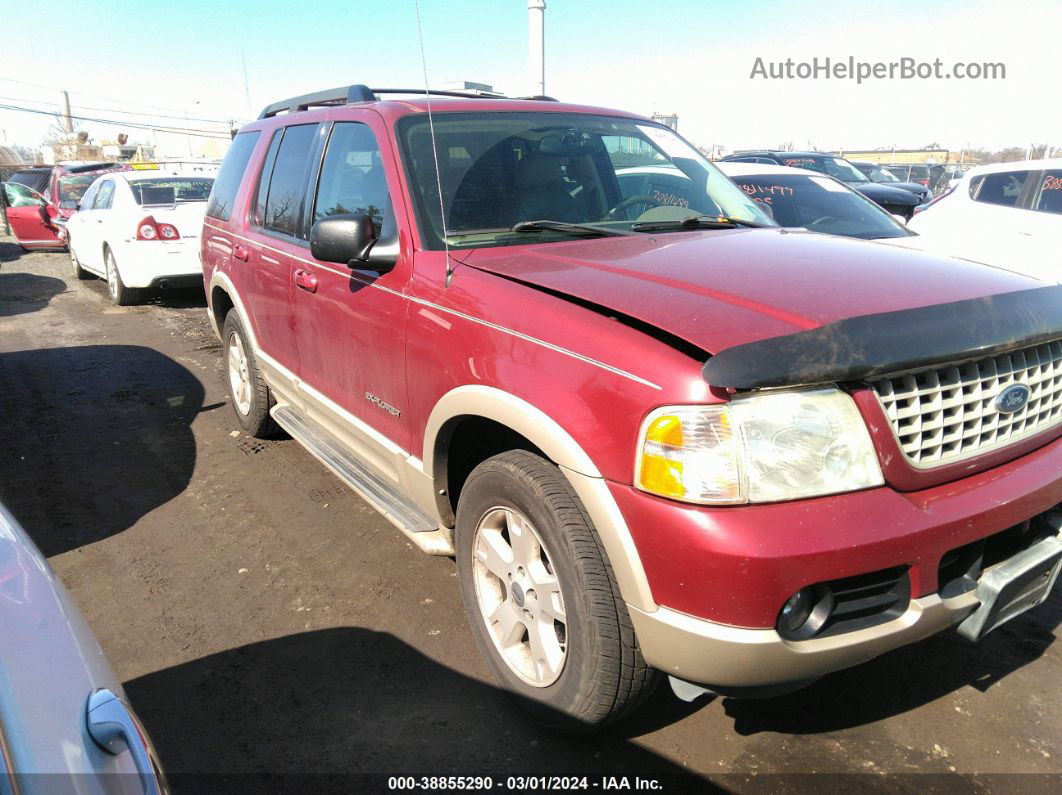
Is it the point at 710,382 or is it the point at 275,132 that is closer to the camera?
the point at 710,382

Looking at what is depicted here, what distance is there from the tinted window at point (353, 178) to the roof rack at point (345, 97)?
23 cm

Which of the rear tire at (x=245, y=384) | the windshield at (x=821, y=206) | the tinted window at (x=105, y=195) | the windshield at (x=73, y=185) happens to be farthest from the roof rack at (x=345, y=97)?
the windshield at (x=73, y=185)

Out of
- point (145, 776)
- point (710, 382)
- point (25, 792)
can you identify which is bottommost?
point (145, 776)

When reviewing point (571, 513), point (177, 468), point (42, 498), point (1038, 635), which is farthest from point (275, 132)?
point (1038, 635)

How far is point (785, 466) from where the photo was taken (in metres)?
1.84

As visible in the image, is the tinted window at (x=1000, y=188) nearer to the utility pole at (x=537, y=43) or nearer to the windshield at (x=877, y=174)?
the utility pole at (x=537, y=43)

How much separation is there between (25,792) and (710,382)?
1469 millimetres

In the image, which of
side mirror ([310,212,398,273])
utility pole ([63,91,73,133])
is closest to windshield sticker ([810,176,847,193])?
side mirror ([310,212,398,273])

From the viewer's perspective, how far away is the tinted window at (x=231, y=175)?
4.72m

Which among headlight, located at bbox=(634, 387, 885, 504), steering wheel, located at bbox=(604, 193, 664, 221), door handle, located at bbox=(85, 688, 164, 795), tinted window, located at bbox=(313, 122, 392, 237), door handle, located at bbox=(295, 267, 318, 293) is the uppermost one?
tinted window, located at bbox=(313, 122, 392, 237)

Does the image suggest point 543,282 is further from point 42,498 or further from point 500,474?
point 42,498

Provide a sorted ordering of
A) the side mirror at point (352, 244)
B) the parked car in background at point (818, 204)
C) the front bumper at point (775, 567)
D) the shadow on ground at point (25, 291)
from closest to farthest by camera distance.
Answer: the front bumper at point (775, 567)
the side mirror at point (352, 244)
the parked car in background at point (818, 204)
the shadow on ground at point (25, 291)

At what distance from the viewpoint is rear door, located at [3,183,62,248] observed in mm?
14781

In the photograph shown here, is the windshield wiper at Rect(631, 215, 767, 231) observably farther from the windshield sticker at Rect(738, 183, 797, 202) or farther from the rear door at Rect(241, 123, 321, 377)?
the windshield sticker at Rect(738, 183, 797, 202)
